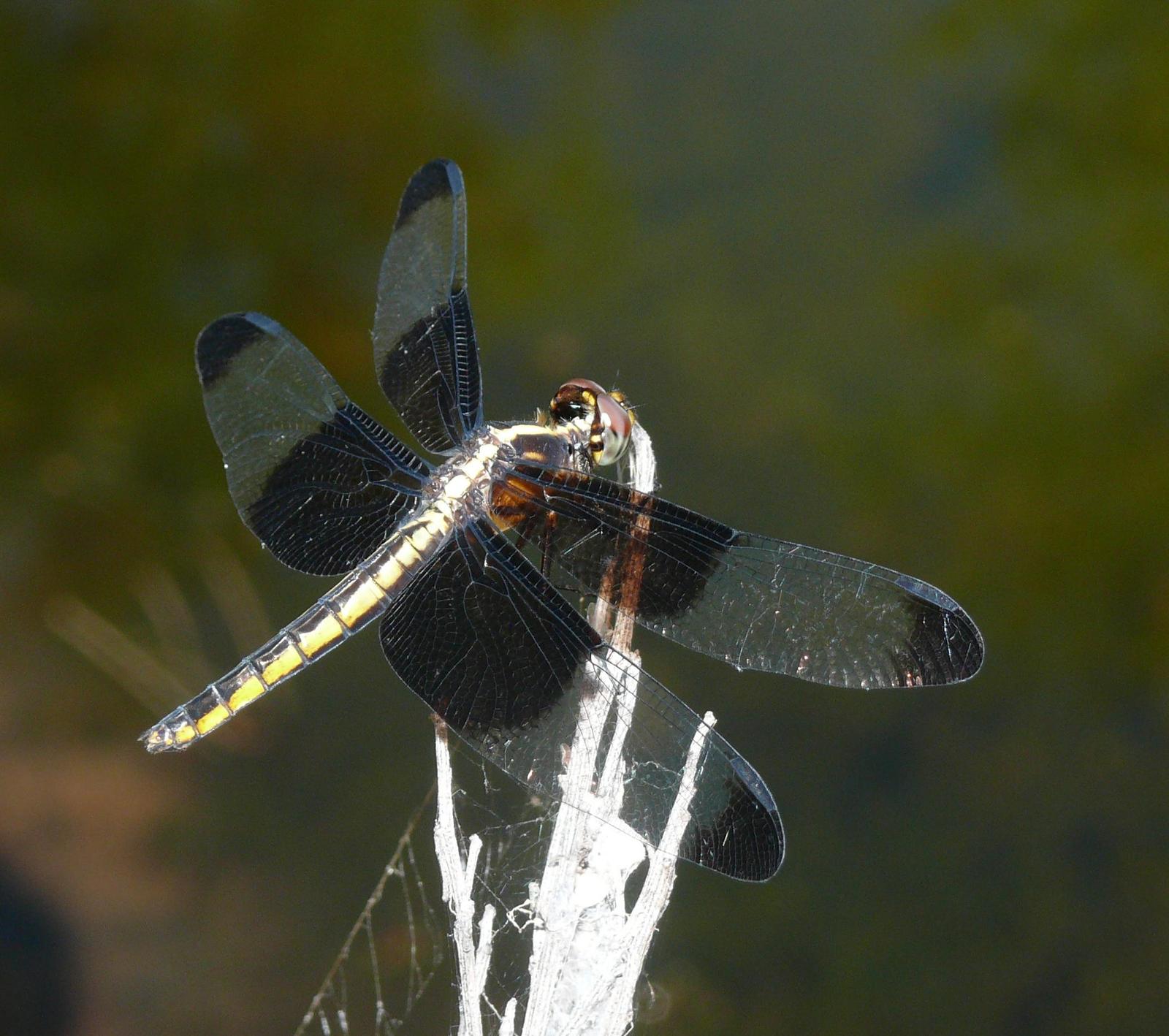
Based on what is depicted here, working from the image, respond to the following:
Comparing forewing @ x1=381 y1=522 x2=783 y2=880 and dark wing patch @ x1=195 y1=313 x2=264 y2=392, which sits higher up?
dark wing patch @ x1=195 y1=313 x2=264 y2=392

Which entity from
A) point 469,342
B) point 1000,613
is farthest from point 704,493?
point 469,342

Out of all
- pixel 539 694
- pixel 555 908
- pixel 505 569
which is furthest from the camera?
pixel 505 569

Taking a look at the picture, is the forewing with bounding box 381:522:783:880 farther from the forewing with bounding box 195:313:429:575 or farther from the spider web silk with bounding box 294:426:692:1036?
the forewing with bounding box 195:313:429:575

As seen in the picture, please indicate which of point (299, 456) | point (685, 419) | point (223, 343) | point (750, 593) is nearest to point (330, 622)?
point (299, 456)

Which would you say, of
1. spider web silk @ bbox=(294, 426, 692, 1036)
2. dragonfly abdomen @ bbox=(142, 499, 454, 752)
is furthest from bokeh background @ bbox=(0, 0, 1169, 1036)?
dragonfly abdomen @ bbox=(142, 499, 454, 752)

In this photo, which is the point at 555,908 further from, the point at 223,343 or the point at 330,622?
the point at 223,343

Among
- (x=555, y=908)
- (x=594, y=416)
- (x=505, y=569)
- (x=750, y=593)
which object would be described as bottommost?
(x=555, y=908)
